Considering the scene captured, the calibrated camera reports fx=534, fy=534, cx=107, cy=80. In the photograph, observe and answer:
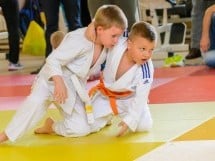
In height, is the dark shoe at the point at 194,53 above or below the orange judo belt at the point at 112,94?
below

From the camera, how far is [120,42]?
2.71m

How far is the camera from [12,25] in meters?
6.00

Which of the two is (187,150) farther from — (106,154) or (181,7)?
(181,7)

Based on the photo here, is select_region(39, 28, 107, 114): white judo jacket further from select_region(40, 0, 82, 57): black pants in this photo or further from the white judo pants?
select_region(40, 0, 82, 57): black pants

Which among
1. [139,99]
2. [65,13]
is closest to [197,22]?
[65,13]

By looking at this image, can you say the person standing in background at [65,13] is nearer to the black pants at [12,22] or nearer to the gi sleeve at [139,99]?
the black pants at [12,22]

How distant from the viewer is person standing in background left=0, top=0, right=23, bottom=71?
5879 mm

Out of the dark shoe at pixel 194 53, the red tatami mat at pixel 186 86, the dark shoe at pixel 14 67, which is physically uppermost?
the red tatami mat at pixel 186 86

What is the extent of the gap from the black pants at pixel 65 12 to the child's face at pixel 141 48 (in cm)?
223

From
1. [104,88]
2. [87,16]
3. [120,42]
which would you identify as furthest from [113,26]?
[87,16]

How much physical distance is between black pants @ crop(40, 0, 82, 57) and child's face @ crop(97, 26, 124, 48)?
2.18 m

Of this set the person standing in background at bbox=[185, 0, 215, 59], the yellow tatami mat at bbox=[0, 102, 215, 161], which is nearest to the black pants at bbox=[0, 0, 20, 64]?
the person standing in background at bbox=[185, 0, 215, 59]

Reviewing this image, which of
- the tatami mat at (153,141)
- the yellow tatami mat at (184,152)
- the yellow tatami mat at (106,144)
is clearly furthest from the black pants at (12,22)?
the yellow tatami mat at (184,152)

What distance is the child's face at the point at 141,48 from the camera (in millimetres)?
2564
